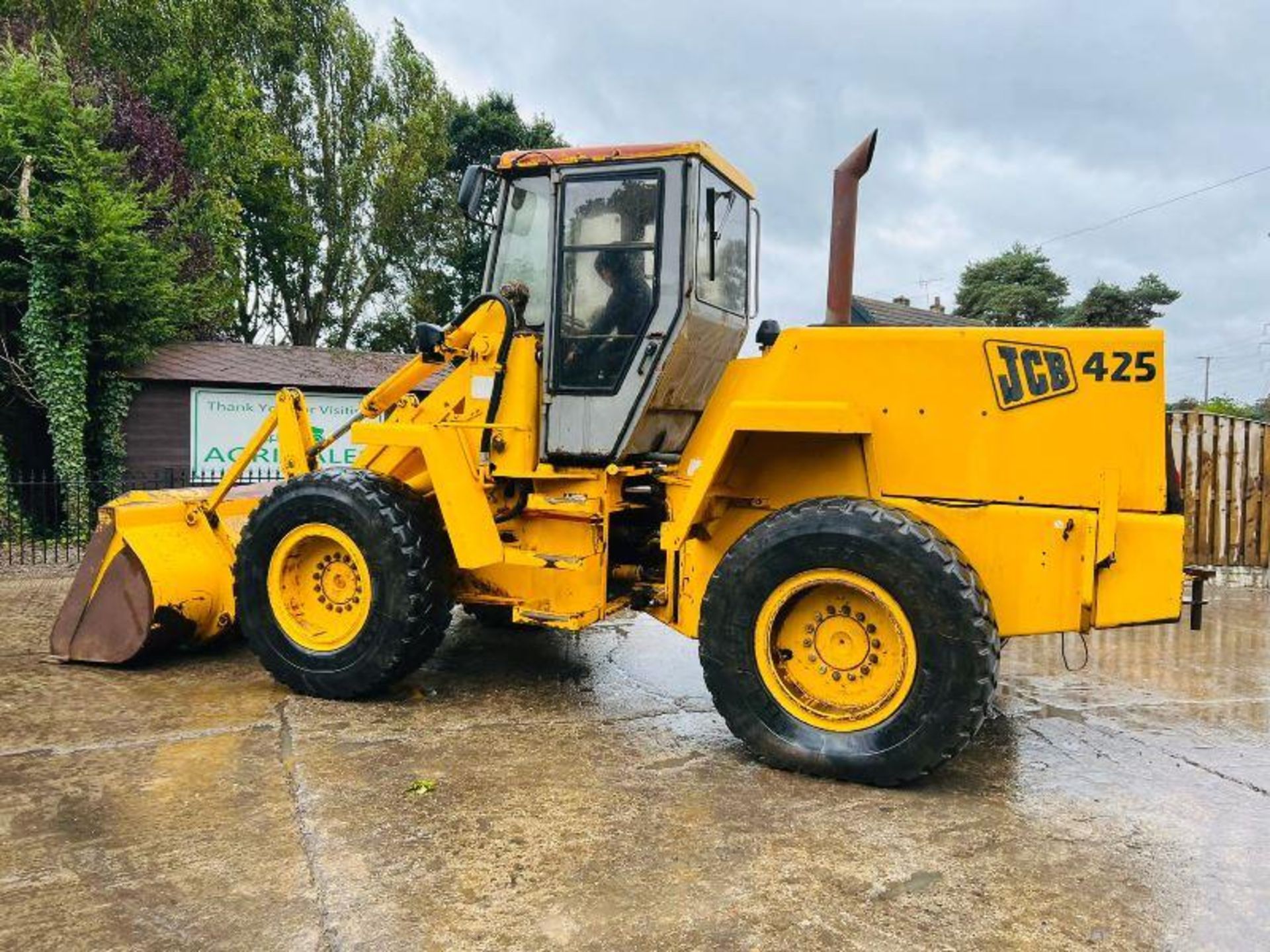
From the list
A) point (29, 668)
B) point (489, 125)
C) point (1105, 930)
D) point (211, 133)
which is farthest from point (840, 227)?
point (489, 125)

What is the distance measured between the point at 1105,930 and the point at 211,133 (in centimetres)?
2211

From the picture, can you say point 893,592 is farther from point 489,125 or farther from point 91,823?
point 489,125

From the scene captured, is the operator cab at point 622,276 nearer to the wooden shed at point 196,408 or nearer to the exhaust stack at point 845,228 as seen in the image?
the exhaust stack at point 845,228

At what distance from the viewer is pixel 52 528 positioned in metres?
12.8

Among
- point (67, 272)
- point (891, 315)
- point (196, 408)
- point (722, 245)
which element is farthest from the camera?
point (891, 315)

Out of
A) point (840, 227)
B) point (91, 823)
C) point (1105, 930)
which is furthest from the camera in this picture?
point (840, 227)

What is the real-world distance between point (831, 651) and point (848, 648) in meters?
0.07

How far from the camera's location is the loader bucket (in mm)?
5344

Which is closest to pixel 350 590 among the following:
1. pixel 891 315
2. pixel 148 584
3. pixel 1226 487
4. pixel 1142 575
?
pixel 148 584

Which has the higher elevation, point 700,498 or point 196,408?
point 196,408

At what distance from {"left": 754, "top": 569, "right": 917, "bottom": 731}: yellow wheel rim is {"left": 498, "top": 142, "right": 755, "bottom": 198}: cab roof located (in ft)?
7.05

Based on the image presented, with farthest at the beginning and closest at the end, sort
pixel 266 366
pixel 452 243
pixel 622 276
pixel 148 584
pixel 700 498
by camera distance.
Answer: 1. pixel 452 243
2. pixel 266 366
3. pixel 148 584
4. pixel 622 276
5. pixel 700 498

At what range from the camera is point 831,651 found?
3.96 metres

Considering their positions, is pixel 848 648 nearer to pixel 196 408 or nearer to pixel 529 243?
pixel 529 243
